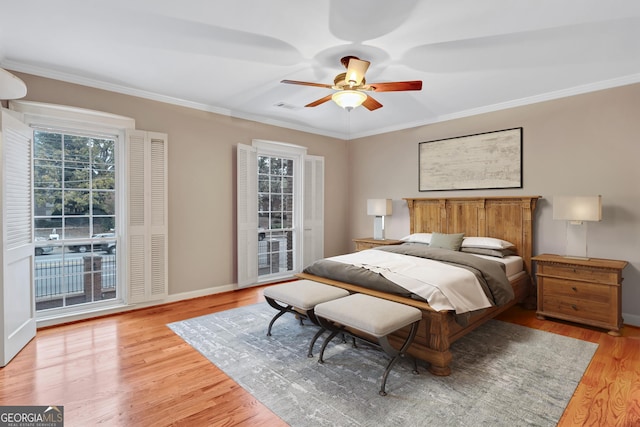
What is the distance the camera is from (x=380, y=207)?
5391 mm

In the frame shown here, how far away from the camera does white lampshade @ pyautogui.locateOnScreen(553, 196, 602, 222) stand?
3404 mm

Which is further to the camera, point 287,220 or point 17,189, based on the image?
point 287,220

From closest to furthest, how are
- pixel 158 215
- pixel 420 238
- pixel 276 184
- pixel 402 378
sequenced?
pixel 402 378
pixel 158 215
pixel 420 238
pixel 276 184

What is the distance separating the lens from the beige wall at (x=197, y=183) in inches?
161

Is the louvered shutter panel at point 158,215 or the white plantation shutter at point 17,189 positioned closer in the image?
Answer: the white plantation shutter at point 17,189

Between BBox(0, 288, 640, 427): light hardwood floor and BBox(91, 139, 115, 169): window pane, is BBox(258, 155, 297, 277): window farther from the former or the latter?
BBox(0, 288, 640, 427): light hardwood floor

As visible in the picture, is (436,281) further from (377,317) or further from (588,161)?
(588,161)

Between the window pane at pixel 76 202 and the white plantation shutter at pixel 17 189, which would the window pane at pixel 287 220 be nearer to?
the window pane at pixel 76 202

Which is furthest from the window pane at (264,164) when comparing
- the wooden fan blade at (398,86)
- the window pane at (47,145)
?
the wooden fan blade at (398,86)

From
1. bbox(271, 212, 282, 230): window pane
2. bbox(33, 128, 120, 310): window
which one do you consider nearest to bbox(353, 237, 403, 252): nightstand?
bbox(271, 212, 282, 230): window pane

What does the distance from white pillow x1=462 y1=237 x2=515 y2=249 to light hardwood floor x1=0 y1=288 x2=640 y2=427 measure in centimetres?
102

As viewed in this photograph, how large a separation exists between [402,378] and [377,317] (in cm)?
55

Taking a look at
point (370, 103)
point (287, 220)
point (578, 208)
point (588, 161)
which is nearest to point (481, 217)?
point (578, 208)

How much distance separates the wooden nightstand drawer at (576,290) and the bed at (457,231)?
0.34 m
